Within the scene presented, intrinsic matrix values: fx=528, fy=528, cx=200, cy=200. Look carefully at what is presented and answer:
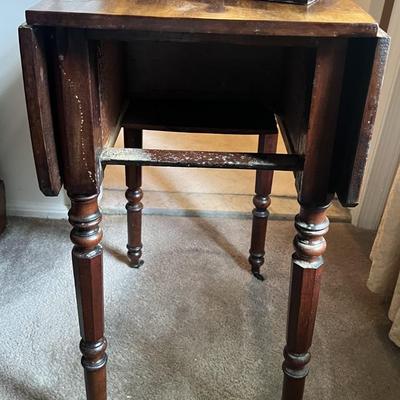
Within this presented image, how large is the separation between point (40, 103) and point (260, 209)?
78 centimetres

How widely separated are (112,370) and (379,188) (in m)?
0.98

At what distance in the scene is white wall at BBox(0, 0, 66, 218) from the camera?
143 cm

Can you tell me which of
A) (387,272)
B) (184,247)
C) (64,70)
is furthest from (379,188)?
(64,70)

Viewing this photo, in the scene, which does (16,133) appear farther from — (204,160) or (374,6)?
(374,6)

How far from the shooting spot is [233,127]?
1.00m

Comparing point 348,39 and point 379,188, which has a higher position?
point 348,39

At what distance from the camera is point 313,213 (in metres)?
0.82

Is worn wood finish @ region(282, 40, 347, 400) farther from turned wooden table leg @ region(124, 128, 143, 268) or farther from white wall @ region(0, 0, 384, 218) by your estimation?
white wall @ region(0, 0, 384, 218)

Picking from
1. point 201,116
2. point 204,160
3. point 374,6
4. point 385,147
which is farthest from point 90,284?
point 374,6

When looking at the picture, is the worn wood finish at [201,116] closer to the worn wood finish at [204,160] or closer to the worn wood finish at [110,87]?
the worn wood finish at [110,87]

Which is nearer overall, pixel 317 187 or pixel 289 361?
pixel 317 187

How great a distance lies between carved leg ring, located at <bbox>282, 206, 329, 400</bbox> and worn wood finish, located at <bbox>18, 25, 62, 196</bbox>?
0.38 metres

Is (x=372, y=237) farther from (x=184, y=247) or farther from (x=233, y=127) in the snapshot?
(x=233, y=127)

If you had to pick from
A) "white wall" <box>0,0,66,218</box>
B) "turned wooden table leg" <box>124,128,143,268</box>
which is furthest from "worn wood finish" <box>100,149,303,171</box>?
"white wall" <box>0,0,66,218</box>
